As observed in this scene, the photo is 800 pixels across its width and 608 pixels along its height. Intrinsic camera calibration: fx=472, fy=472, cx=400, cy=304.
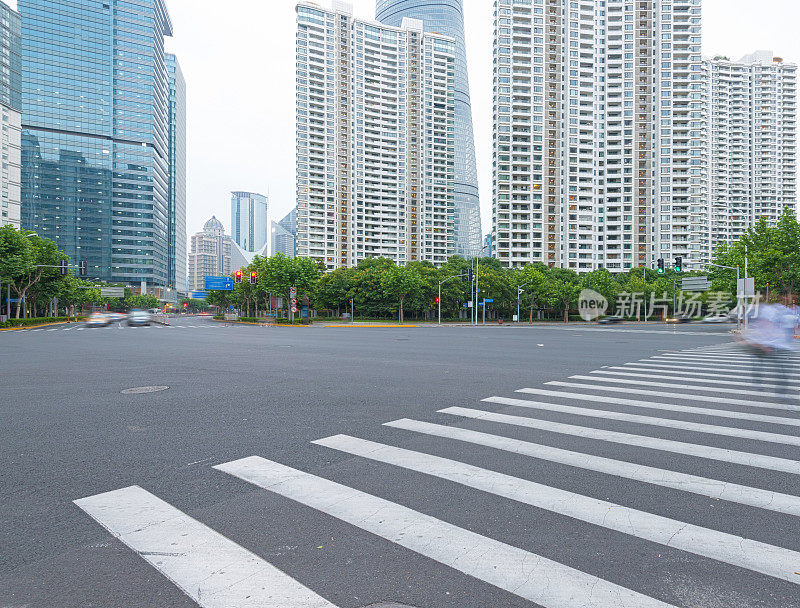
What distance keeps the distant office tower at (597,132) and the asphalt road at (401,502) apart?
105 m

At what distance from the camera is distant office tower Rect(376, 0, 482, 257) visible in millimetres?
179000

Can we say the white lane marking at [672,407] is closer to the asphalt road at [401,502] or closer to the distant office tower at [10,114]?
the asphalt road at [401,502]

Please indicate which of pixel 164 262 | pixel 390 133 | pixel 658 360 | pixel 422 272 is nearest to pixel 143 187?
pixel 164 262

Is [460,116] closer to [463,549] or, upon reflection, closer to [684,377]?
[684,377]

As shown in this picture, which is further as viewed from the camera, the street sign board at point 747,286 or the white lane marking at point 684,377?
the street sign board at point 747,286

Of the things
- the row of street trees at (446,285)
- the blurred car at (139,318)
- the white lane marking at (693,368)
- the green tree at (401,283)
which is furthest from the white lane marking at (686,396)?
the green tree at (401,283)

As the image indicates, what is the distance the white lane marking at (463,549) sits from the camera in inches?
98.5

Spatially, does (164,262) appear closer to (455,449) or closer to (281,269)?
(281,269)

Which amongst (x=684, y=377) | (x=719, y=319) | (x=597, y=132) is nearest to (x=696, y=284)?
(x=719, y=319)

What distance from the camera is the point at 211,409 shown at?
23.4 ft

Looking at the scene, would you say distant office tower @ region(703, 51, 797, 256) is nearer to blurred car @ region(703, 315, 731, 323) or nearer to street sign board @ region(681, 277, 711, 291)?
blurred car @ region(703, 315, 731, 323)

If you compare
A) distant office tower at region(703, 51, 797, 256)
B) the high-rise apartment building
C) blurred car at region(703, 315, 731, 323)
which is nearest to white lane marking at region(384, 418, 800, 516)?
blurred car at region(703, 315, 731, 323)

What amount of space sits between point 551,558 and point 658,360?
1376cm

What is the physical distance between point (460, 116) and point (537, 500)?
19330 centimetres
